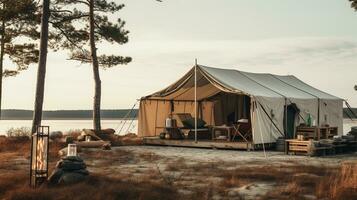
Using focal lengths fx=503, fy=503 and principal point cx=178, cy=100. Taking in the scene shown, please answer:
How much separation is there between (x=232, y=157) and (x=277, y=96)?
13.2ft

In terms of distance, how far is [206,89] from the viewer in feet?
60.2

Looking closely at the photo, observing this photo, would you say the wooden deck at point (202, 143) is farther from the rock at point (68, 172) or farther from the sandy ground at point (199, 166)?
the rock at point (68, 172)

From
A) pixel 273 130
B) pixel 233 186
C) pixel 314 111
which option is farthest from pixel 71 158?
pixel 314 111

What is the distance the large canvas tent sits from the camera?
1541 centimetres

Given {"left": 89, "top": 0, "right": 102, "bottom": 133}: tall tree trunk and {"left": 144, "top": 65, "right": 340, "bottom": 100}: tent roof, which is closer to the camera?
{"left": 144, "top": 65, "right": 340, "bottom": 100}: tent roof

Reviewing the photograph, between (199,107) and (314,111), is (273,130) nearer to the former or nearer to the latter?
(314,111)

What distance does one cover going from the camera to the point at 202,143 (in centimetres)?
1552

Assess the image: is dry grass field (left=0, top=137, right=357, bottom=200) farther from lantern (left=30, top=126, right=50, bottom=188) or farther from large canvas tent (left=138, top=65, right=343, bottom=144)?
large canvas tent (left=138, top=65, right=343, bottom=144)

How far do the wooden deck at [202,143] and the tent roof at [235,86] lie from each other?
152 centimetres

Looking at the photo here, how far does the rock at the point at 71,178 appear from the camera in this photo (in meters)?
7.70

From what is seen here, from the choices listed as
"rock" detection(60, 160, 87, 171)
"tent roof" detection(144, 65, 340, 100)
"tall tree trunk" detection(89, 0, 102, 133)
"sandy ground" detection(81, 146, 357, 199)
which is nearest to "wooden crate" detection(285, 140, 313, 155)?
"sandy ground" detection(81, 146, 357, 199)

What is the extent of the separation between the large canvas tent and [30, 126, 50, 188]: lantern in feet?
26.6

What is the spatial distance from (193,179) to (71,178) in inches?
79.8

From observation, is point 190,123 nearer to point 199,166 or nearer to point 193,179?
point 199,166
